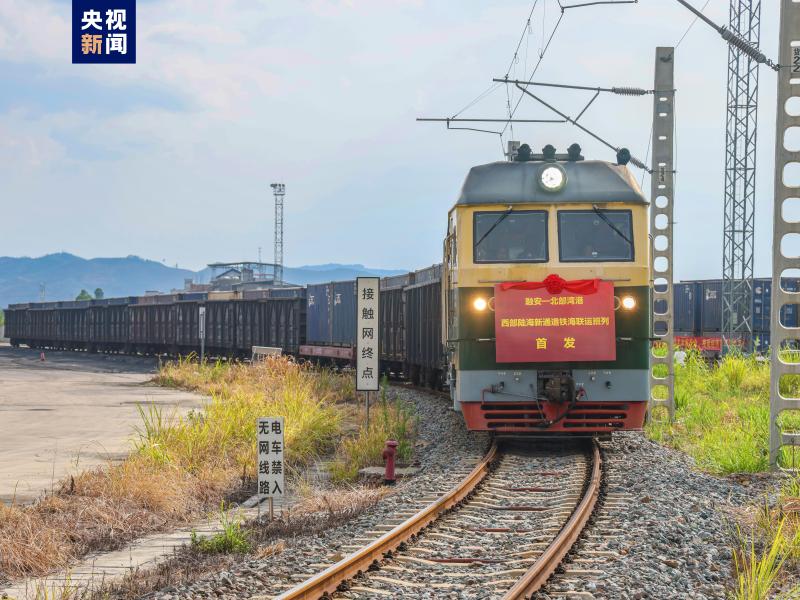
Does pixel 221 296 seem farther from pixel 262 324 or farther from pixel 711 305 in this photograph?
pixel 711 305

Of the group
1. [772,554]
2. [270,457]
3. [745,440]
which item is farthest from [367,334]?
[772,554]

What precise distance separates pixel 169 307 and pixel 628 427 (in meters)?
40.0

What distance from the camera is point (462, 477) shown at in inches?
423

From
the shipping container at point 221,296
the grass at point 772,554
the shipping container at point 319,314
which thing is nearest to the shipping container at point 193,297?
the shipping container at point 221,296

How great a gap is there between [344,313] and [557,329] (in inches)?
769

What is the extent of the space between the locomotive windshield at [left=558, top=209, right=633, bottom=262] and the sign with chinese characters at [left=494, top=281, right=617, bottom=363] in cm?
58

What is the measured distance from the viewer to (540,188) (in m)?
12.3

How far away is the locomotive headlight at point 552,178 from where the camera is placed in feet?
40.2

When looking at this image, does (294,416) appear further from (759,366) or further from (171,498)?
(759,366)

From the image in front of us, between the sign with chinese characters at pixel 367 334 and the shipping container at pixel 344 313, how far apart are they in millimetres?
14549

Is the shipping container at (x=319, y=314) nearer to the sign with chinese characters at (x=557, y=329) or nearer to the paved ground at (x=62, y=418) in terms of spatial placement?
the paved ground at (x=62, y=418)

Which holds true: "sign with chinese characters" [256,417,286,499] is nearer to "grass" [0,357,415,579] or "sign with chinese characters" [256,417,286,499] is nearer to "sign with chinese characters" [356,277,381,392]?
"grass" [0,357,415,579]

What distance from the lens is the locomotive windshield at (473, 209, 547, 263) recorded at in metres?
12.2

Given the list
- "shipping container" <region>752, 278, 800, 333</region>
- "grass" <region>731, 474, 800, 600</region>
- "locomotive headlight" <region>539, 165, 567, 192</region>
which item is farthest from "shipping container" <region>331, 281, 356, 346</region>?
"grass" <region>731, 474, 800, 600</region>
